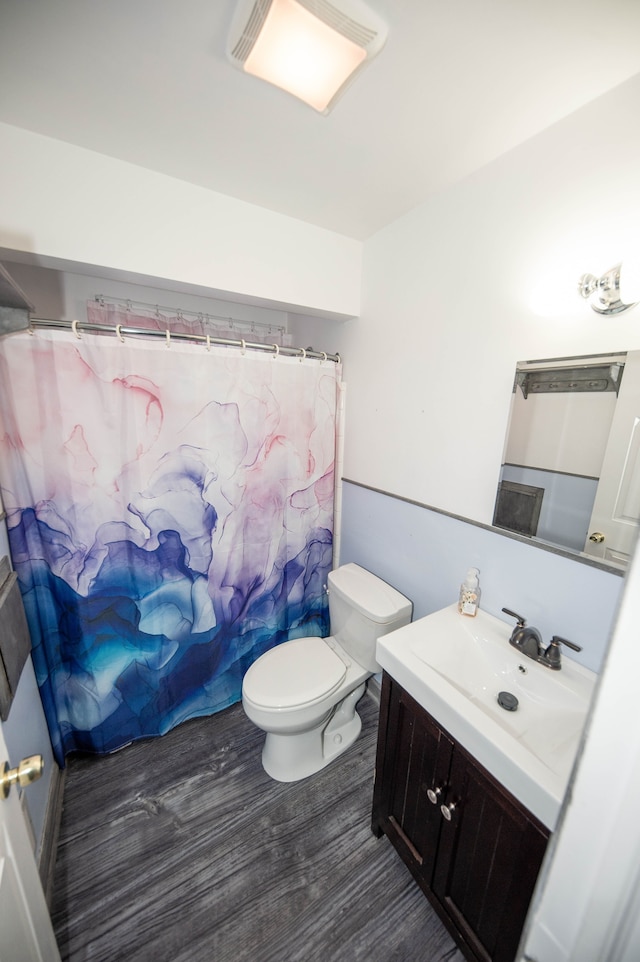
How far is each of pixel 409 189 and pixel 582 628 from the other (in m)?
1.63

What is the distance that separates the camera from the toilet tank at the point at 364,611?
154cm

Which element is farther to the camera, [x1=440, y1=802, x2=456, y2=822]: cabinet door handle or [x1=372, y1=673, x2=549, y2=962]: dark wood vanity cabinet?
[x1=440, y1=802, x2=456, y2=822]: cabinet door handle

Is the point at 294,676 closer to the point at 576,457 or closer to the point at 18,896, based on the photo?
the point at 18,896

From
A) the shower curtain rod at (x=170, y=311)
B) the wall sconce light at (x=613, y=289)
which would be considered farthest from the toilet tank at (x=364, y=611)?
the shower curtain rod at (x=170, y=311)

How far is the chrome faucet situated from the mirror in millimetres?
281

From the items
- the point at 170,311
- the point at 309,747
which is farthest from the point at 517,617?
the point at 170,311

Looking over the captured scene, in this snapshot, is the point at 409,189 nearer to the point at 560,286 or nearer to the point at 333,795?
the point at 560,286

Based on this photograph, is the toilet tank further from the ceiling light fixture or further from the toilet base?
the ceiling light fixture

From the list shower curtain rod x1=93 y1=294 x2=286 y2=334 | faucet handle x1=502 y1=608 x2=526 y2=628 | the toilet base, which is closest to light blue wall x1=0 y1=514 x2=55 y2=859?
the toilet base

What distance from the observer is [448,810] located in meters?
0.96

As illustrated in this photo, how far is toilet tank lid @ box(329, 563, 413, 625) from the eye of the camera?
154 cm

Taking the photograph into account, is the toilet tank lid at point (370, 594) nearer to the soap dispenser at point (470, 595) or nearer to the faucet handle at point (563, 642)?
the soap dispenser at point (470, 595)

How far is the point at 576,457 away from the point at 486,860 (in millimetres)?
1108

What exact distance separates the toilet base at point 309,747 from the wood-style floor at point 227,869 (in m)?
0.04
